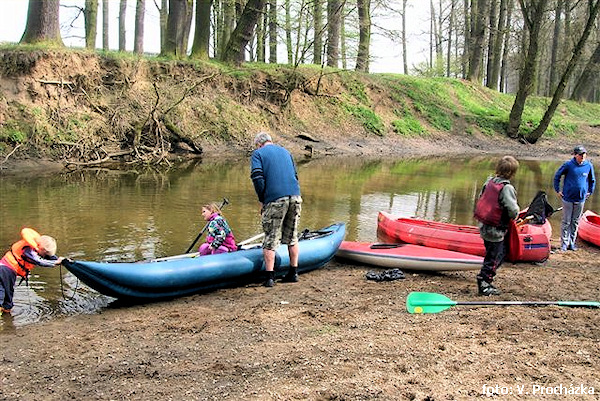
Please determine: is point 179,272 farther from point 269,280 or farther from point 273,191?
point 273,191

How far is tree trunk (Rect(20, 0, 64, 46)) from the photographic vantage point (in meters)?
16.6

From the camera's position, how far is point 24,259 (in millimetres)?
5273

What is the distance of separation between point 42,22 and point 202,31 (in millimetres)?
5914

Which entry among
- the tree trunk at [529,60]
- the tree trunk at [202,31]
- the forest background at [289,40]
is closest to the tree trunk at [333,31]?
the forest background at [289,40]

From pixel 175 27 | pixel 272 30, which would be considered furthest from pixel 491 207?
pixel 272 30

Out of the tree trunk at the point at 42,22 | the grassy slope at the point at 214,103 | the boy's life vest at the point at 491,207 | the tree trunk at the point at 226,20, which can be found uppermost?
the tree trunk at the point at 226,20

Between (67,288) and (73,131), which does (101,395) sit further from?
(73,131)

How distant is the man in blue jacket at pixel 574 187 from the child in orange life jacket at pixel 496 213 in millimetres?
2896

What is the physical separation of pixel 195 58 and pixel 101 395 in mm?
18753

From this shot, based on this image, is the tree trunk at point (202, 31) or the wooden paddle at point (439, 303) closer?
the wooden paddle at point (439, 303)

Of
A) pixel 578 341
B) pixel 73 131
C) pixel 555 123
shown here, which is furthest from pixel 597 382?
pixel 555 123

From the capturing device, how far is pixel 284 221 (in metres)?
6.36

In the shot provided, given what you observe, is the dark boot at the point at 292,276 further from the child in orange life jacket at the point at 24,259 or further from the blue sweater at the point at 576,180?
the blue sweater at the point at 576,180

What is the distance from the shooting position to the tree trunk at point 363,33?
23625mm
